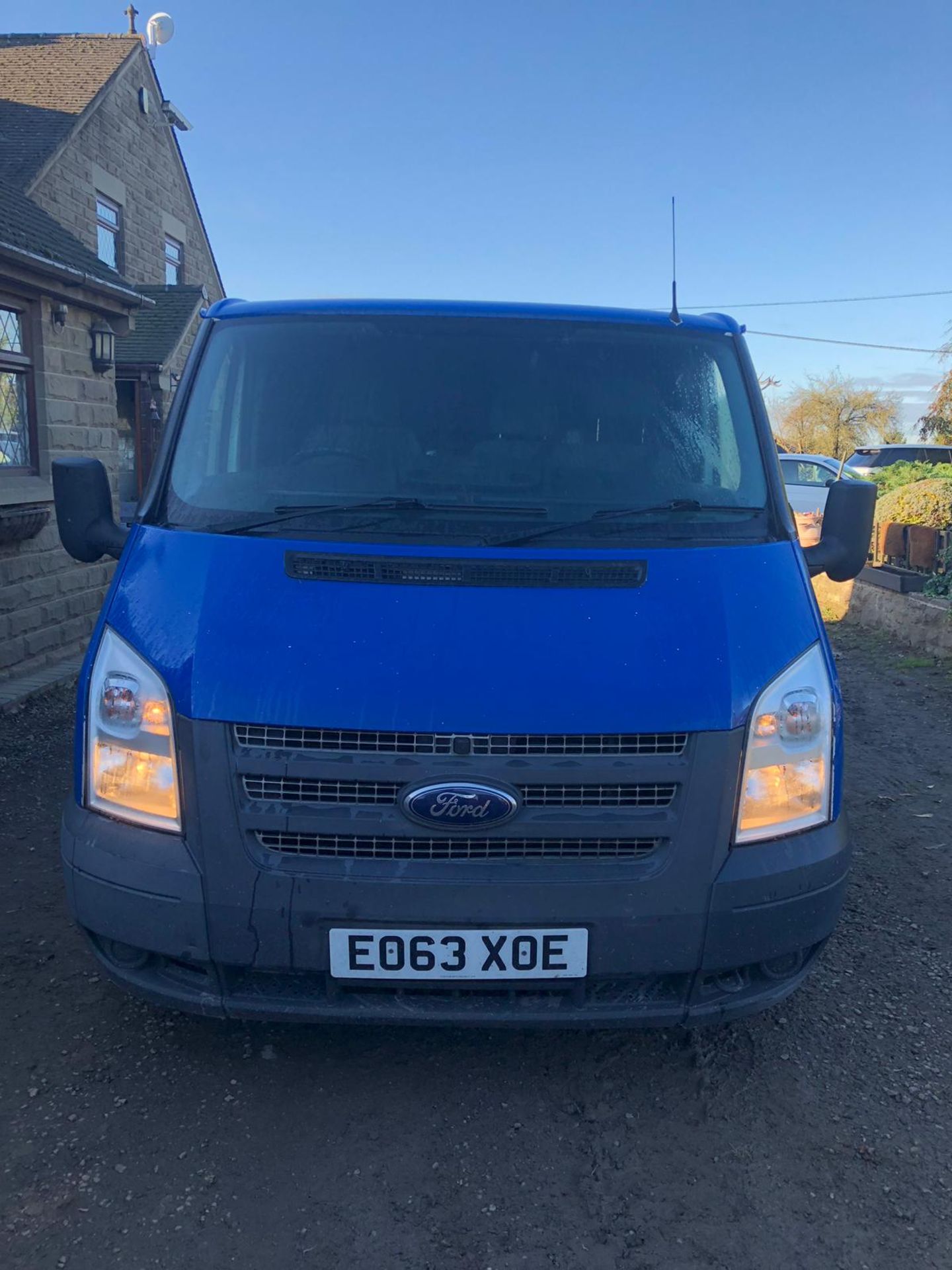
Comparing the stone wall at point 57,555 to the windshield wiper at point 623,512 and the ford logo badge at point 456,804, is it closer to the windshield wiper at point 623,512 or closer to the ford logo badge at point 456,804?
the windshield wiper at point 623,512

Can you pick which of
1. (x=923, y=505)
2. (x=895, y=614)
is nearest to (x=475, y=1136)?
(x=895, y=614)

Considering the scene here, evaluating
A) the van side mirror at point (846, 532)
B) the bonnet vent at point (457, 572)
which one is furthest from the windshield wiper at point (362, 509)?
the van side mirror at point (846, 532)

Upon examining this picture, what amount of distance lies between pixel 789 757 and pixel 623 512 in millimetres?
914

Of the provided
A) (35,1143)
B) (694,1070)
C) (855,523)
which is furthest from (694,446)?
(35,1143)

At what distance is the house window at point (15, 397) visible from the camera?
762cm

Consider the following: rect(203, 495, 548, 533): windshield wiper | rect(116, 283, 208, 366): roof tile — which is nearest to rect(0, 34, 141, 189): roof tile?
rect(116, 283, 208, 366): roof tile

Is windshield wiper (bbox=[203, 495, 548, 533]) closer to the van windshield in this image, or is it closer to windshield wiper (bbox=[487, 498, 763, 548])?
the van windshield

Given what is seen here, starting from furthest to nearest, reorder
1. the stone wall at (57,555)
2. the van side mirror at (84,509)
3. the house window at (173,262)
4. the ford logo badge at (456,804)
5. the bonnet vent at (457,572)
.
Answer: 1. the house window at (173,262)
2. the stone wall at (57,555)
3. the van side mirror at (84,509)
4. the bonnet vent at (457,572)
5. the ford logo badge at (456,804)

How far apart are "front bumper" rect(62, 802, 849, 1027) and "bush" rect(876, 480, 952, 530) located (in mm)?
8180

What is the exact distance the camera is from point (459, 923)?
2.42m

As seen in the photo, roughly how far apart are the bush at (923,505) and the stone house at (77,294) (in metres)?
7.75

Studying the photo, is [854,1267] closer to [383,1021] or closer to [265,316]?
[383,1021]

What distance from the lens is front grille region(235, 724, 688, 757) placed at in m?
2.42

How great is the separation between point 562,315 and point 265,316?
1.06 m
